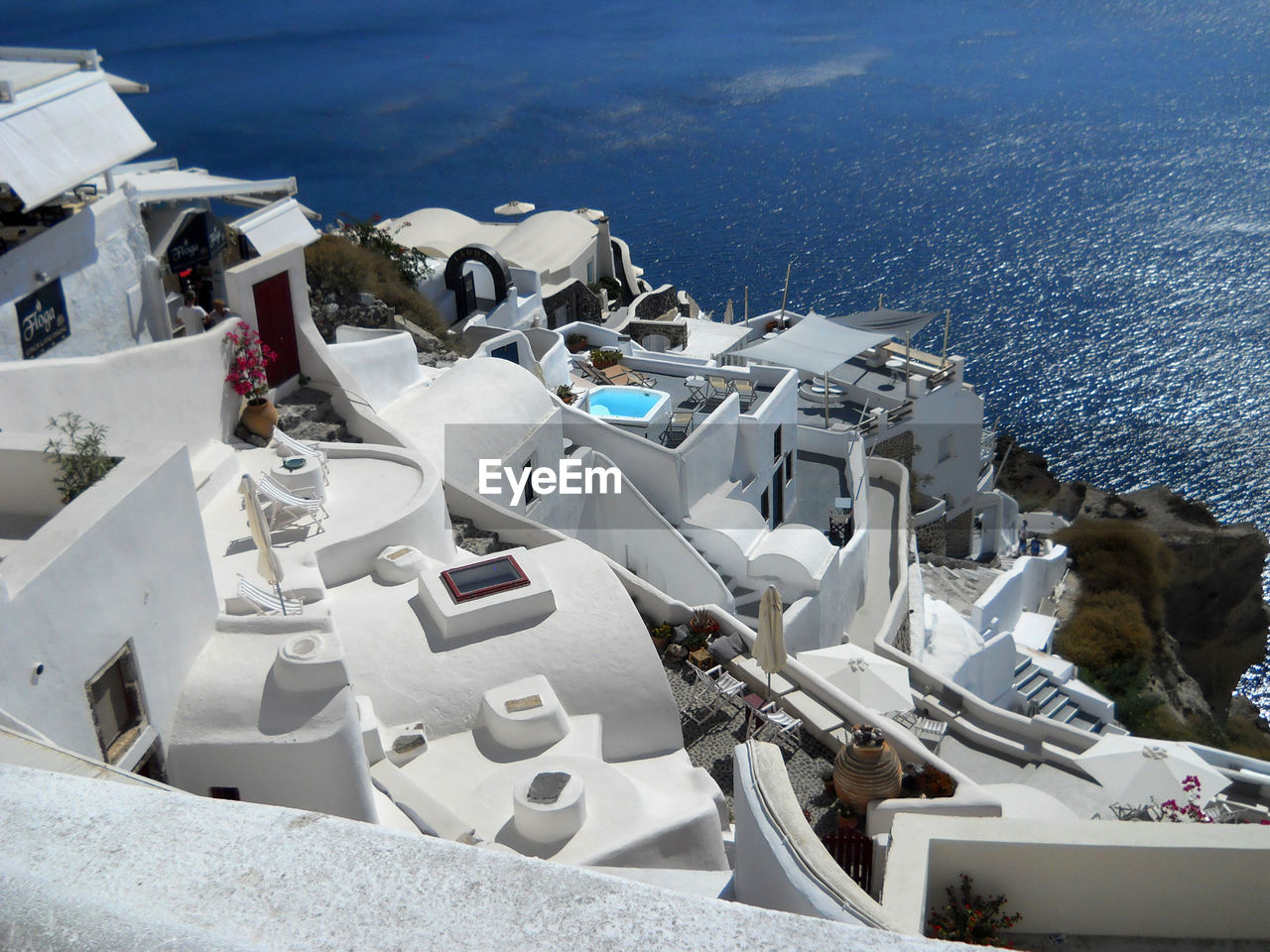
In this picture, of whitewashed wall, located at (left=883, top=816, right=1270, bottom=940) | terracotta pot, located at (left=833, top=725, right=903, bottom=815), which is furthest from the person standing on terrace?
whitewashed wall, located at (left=883, top=816, right=1270, bottom=940)

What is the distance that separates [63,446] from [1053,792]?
66.4ft

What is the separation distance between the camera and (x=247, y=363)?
22.1 m

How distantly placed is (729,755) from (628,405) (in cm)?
1585

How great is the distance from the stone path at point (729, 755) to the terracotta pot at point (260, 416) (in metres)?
9.63

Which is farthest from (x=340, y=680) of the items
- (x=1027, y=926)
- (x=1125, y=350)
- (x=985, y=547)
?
(x=1125, y=350)

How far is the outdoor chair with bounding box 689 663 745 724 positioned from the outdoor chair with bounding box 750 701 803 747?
24.8 inches

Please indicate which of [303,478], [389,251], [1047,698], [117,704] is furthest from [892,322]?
[117,704]

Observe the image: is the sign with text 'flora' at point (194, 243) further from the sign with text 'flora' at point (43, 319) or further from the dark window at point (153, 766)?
the dark window at point (153, 766)

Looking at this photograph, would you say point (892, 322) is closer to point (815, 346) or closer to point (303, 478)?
point (815, 346)

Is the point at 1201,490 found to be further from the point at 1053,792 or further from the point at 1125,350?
the point at 1053,792

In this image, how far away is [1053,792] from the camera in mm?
23562

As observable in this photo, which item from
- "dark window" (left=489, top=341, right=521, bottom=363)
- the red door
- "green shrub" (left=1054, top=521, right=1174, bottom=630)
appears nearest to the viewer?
the red door

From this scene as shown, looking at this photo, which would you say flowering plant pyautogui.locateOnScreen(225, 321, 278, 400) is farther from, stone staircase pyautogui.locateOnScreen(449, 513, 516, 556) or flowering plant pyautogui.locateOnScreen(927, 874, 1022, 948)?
flowering plant pyautogui.locateOnScreen(927, 874, 1022, 948)

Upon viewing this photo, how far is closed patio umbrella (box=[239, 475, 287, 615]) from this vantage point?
15.8 m
